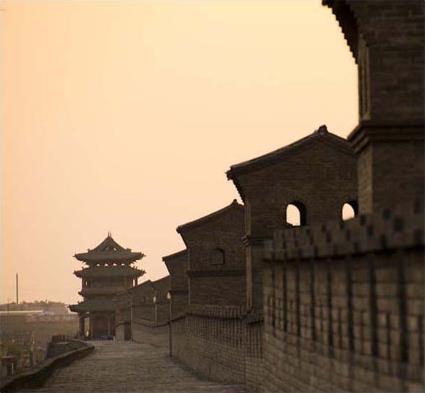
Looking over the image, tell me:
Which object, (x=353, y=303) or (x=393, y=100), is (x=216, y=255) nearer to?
(x=393, y=100)

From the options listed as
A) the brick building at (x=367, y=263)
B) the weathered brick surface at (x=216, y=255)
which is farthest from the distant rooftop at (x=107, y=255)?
the brick building at (x=367, y=263)

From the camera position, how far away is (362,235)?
10.1 m

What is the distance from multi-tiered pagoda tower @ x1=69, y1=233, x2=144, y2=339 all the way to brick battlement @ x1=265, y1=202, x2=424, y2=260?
77640 millimetres

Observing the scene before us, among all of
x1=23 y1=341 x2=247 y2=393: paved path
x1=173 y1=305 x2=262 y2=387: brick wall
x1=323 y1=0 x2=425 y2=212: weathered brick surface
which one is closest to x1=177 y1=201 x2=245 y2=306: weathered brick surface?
x1=173 y1=305 x2=262 y2=387: brick wall

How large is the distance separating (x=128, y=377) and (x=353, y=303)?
22436 mm

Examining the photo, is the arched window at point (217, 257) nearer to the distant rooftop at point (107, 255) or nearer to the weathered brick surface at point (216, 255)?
the weathered brick surface at point (216, 255)

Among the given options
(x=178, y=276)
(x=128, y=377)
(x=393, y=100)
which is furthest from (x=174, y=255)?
(x=393, y=100)

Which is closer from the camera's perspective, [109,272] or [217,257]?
[217,257]

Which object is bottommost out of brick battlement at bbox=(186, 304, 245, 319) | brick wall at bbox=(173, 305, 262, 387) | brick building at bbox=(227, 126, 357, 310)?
brick wall at bbox=(173, 305, 262, 387)

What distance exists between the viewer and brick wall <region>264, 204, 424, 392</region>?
8797 millimetres

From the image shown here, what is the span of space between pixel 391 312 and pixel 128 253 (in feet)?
284

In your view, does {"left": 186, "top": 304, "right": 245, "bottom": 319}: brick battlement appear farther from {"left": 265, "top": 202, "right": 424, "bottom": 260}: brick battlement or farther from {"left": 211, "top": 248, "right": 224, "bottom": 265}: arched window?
{"left": 265, "top": 202, "right": 424, "bottom": 260}: brick battlement

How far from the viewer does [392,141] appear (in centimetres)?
1469

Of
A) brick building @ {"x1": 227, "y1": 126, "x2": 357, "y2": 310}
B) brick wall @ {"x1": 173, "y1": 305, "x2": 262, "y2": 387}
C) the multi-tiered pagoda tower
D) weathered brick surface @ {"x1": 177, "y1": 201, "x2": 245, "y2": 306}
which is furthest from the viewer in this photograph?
the multi-tiered pagoda tower
